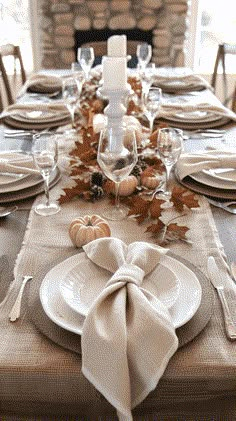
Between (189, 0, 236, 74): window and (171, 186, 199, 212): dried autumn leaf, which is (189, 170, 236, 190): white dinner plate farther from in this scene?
(189, 0, 236, 74): window

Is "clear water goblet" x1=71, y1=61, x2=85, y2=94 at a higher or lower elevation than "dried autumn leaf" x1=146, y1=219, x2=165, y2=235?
higher

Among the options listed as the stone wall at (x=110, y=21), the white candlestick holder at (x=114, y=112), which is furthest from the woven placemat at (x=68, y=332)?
the stone wall at (x=110, y=21)

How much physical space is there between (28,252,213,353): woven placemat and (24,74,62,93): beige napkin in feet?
4.97

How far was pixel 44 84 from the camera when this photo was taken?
210cm

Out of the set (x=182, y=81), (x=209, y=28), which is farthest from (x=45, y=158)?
(x=209, y=28)

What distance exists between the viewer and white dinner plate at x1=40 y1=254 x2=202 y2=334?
0.61 m

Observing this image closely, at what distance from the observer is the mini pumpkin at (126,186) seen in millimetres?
1028

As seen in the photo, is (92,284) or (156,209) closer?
(92,284)

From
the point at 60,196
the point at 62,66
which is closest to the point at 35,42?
the point at 62,66

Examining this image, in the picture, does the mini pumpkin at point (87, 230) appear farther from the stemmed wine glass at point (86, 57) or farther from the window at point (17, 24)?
the window at point (17, 24)

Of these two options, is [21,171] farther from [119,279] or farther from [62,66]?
[62,66]

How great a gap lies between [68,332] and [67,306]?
0.15ft

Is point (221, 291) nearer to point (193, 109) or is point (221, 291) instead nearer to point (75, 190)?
point (75, 190)

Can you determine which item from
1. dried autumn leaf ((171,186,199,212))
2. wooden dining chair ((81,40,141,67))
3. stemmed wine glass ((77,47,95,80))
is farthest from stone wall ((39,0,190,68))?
dried autumn leaf ((171,186,199,212))
